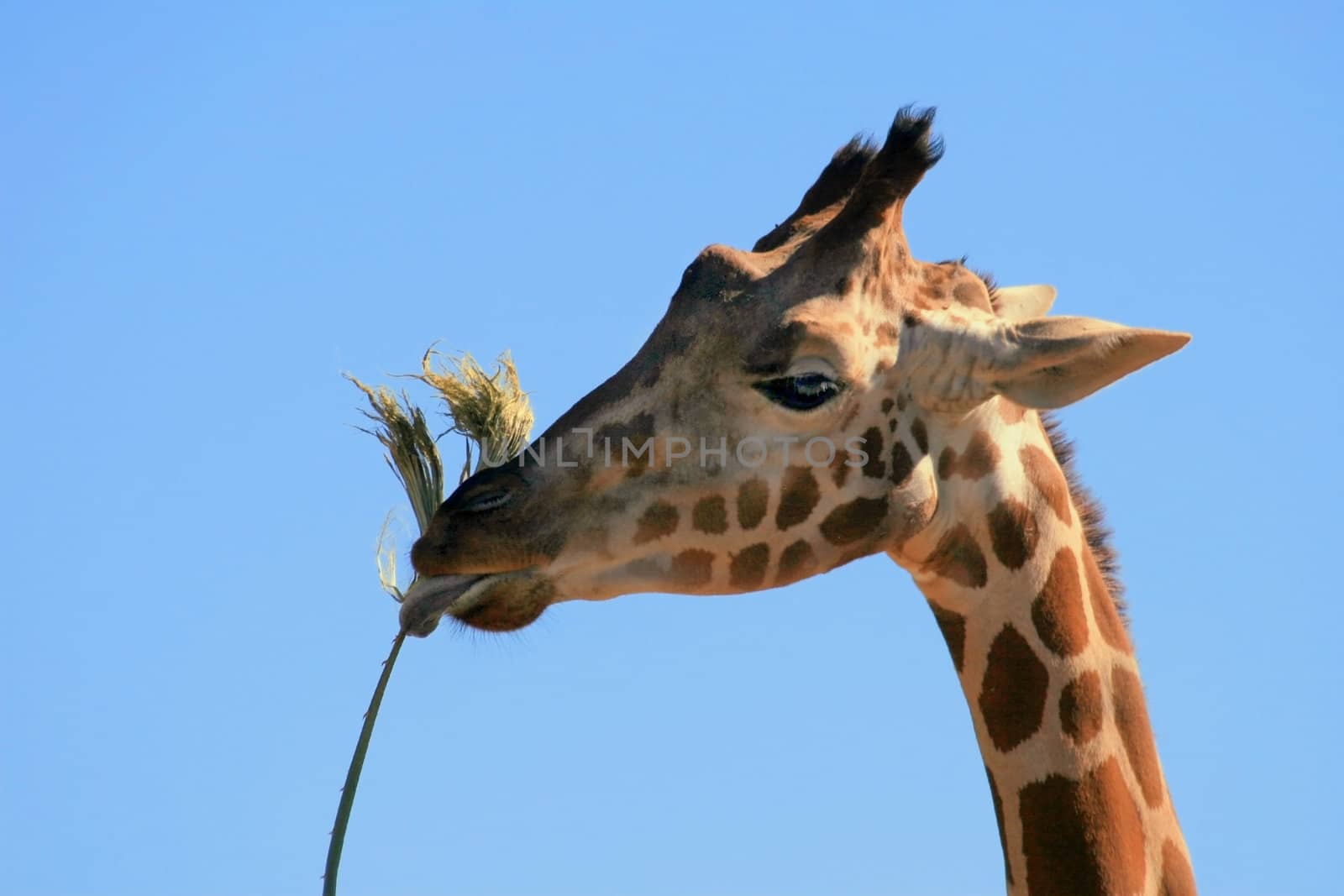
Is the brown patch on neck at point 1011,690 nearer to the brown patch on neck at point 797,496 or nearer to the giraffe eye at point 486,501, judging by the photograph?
the brown patch on neck at point 797,496

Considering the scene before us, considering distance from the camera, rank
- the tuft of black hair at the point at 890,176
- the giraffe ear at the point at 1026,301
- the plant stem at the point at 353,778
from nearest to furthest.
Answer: the plant stem at the point at 353,778 < the tuft of black hair at the point at 890,176 < the giraffe ear at the point at 1026,301

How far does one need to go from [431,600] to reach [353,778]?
0.58 meters

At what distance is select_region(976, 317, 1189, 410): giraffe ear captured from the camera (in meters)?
4.73

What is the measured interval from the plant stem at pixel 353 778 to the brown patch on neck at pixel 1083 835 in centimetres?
191

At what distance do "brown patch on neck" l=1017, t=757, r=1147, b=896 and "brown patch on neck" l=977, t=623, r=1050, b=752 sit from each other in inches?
6.7

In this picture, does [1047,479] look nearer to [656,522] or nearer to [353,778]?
[656,522]

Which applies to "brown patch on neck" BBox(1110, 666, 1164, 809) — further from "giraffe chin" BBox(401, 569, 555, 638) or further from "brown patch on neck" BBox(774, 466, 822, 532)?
"giraffe chin" BBox(401, 569, 555, 638)

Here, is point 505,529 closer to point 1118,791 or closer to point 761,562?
point 761,562

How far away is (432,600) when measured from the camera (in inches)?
187

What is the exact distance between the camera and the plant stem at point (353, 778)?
4.23 m

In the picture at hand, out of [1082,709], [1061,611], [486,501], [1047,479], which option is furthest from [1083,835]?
[486,501]

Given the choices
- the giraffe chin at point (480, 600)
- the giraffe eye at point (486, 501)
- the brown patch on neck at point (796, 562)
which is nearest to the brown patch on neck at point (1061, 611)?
the brown patch on neck at point (796, 562)

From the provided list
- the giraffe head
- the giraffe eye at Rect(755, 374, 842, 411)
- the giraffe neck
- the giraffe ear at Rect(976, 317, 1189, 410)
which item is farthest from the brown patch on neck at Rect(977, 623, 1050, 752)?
the giraffe eye at Rect(755, 374, 842, 411)

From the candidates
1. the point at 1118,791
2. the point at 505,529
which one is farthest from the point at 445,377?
the point at 1118,791
